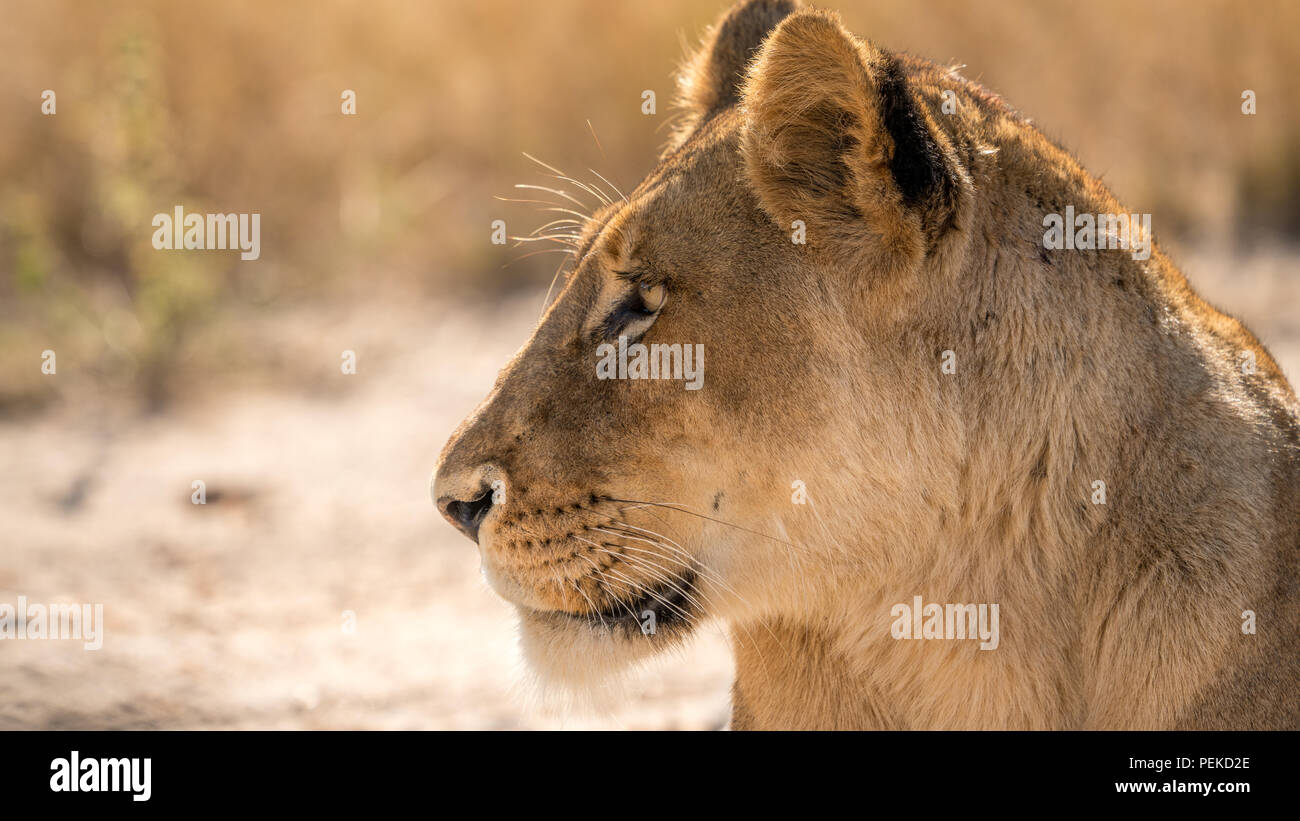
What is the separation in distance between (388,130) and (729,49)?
25.8ft

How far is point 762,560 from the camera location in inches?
108

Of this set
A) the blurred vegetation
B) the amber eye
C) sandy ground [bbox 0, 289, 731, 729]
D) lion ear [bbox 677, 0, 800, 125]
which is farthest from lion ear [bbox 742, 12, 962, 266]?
the blurred vegetation

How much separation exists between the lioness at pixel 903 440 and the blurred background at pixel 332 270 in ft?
5.73

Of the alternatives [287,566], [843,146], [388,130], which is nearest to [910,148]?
[843,146]

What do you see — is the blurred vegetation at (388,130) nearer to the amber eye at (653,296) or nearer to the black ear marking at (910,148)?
the amber eye at (653,296)

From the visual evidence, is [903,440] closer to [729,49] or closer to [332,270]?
[729,49]

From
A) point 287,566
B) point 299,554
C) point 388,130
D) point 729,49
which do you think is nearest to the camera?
point 729,49

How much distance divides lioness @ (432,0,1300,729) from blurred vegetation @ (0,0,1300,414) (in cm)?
571

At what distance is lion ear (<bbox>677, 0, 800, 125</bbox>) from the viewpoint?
3.41m

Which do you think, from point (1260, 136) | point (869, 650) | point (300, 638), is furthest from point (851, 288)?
point (1260, 136)

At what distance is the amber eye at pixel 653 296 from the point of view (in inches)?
108

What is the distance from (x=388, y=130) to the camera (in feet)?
35.4

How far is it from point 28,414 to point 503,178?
4.37 m

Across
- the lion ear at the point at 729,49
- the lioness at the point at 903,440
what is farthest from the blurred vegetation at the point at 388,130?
the lioness at the point at 903,440
